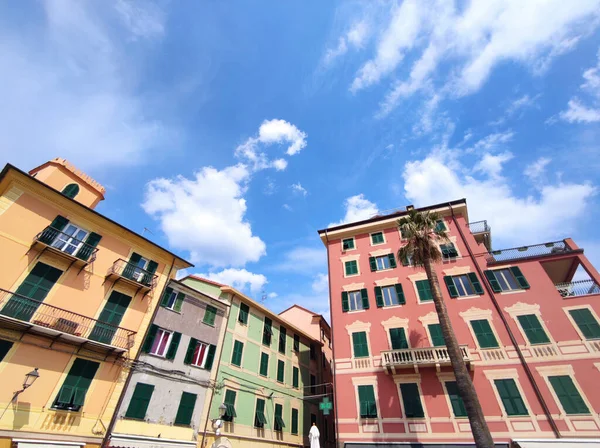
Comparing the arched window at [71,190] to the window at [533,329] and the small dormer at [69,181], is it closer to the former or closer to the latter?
the small dormer at [69,181]

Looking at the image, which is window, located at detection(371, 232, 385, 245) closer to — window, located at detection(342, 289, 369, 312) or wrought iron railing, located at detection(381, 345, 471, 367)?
window, located at detection(342, 289, 369, 312)

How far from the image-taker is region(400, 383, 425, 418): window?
18.1 m

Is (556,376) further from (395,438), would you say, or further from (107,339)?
(107,339)

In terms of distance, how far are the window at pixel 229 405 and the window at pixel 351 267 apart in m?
13.3

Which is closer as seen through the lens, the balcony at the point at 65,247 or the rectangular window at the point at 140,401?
the balcony at the point at 65,247

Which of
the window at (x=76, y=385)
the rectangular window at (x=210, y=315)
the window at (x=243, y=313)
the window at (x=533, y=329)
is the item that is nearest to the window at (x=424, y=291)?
the window at (x=533, y=329)

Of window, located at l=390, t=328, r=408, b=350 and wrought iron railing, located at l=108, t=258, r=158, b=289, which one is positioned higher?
wrought iron railing, located at l=108, t=258, r=158, b=289

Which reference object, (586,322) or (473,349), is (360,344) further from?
(586,322)

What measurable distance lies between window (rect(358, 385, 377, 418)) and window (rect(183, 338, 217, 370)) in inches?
434

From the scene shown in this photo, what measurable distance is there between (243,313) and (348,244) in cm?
1190

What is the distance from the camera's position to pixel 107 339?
627 inches

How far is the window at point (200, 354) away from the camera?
19.8 meters

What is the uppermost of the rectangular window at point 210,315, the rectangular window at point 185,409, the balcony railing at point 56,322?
the rectangular window at point 210,315

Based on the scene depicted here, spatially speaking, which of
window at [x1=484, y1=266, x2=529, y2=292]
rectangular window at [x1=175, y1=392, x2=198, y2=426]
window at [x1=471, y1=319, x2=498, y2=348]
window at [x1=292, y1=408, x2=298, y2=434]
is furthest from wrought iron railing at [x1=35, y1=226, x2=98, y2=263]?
window at [x1=484, y1=266, x2=529, y2=292]
